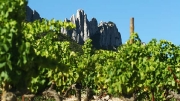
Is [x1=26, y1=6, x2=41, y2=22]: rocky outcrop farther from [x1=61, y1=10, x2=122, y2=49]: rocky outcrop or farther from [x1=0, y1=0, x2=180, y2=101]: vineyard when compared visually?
[x1=0, y1=0, x2=180, y2=101]: vineyard

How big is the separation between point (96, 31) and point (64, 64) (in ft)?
599

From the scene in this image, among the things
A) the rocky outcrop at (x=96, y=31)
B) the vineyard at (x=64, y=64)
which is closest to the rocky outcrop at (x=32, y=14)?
the rocky outcrop at (x=96, y=31)

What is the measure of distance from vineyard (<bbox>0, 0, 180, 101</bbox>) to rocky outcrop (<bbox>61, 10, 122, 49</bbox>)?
519ft

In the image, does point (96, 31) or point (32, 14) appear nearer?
point (32, 14)

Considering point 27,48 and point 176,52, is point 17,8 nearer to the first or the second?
point 27,48

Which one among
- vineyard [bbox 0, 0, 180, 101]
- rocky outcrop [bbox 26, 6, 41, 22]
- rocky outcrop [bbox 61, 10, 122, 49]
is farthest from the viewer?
rocky outcrop [bbox 61, 10, 122, 49]

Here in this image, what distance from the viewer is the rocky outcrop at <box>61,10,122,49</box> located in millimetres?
186875

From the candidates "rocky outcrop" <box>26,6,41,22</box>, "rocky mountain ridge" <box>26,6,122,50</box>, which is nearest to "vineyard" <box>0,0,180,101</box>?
"rocky outcrop" <box>26,6,41,22</box>

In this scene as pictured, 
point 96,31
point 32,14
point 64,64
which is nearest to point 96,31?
point 96,31

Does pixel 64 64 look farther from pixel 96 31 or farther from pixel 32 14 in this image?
pixel 96 31

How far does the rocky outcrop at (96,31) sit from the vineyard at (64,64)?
519 ft

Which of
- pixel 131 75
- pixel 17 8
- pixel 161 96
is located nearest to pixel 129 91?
pixel 131 75

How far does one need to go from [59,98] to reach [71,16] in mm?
175788

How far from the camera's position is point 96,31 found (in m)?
194
